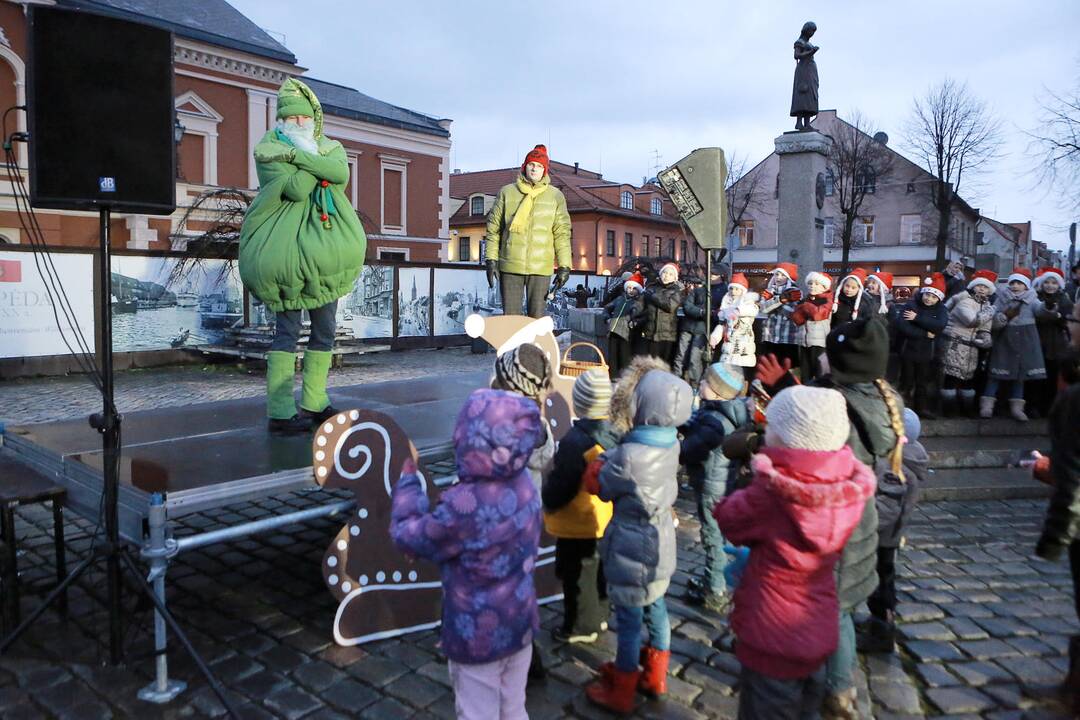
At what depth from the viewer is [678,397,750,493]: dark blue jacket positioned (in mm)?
3916

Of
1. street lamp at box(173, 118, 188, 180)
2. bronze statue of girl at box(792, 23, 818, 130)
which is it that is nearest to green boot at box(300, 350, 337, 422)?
street lamp at box(173, 118, 188, 180)

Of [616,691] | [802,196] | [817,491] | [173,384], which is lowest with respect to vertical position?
[616,691]

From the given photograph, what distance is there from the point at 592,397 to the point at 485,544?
1.24 meters

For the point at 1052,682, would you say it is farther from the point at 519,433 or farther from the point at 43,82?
the point at 43,82

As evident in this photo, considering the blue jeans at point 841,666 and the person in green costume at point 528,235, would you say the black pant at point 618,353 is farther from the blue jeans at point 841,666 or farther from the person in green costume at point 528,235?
the blue jeans at point 841,666

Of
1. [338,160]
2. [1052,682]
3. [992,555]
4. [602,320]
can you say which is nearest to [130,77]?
[338,160]

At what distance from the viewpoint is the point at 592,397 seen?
3.56 metres

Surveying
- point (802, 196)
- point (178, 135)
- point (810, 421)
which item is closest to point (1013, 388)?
point (802, 196)

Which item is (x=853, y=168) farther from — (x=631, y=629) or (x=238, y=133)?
(x=631, y=629)

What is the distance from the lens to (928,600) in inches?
172

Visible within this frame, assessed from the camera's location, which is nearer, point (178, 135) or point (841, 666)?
point (841, 666)

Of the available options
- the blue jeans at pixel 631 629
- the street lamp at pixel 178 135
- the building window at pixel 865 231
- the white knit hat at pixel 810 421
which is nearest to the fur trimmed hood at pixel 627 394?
the blue jeans at pixel 631 629

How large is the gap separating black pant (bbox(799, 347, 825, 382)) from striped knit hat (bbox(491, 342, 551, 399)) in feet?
18.5

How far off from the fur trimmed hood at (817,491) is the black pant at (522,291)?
4289 millimetres
